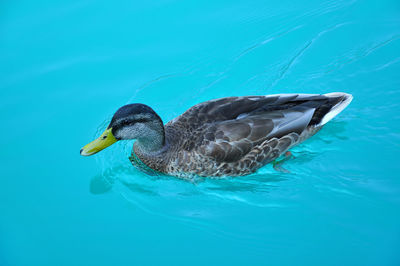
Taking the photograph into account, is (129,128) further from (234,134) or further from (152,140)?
(234,134)

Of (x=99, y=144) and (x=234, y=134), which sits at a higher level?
(x=99, y=144)

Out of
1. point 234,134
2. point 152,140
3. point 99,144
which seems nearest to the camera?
point 99,144

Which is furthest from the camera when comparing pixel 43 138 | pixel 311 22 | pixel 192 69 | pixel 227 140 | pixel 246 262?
pixel 311 22

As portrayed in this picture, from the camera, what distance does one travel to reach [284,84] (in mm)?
5992

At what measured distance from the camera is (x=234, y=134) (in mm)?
4492

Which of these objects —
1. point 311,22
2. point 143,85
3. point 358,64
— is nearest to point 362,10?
point 311,22

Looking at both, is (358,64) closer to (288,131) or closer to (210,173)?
(288,131)

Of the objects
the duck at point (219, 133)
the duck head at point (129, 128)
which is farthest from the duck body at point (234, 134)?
the duck head at point (129, 128)

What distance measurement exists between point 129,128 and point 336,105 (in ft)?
8.44

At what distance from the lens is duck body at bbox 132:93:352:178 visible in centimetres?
450

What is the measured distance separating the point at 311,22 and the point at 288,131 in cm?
304

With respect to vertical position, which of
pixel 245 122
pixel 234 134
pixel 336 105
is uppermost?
pixel 336 105

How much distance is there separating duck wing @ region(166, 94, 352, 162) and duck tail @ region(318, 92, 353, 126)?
0.03 meters

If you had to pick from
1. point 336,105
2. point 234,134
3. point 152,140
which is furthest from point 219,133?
point 336,105
